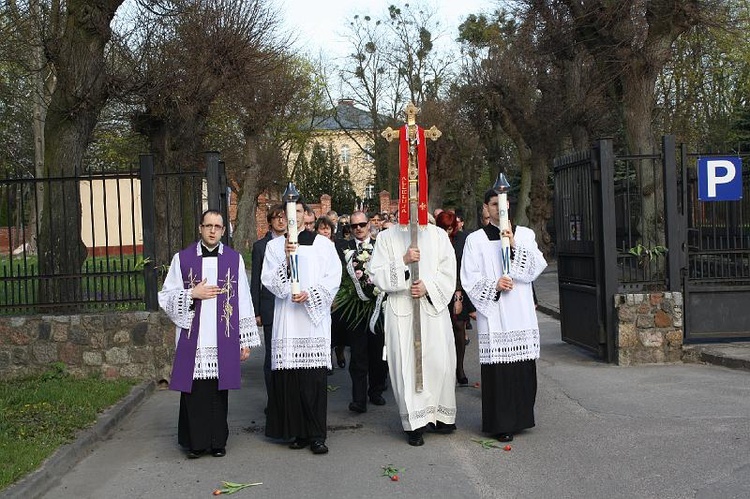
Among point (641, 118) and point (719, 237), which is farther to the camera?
point (641, 118)

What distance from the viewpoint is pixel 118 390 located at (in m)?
10.2

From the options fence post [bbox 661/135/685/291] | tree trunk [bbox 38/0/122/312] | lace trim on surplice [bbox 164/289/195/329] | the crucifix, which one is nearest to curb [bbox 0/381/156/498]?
lace trim on surplice [bbox 164/289/195/329]

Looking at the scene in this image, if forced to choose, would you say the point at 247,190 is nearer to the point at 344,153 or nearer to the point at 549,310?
the point at 549,310

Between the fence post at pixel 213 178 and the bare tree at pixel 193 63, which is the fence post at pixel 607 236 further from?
the bare tree at pixel 193 63

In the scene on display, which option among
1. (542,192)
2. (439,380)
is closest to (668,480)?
(439,380)

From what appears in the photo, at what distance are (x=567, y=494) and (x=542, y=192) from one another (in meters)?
26.5

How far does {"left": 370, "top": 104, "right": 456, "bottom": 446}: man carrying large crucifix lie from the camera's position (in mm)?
7809

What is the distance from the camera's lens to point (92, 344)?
11133mm

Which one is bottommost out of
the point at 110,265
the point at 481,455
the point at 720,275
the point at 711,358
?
the point at 481,455

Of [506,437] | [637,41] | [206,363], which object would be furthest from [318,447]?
[637,41]

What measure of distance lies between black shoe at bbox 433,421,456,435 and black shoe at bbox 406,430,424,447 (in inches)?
13.3

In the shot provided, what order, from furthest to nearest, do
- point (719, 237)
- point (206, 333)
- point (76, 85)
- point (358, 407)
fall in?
point (76, 85) < point (719, 237) < point (358, 407) < point (206, 333)

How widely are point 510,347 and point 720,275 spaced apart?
514 cm

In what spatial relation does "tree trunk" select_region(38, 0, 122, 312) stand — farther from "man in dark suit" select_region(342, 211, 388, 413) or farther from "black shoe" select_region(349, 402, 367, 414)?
"black shoe" select_region(349, 402, 367, 414)
